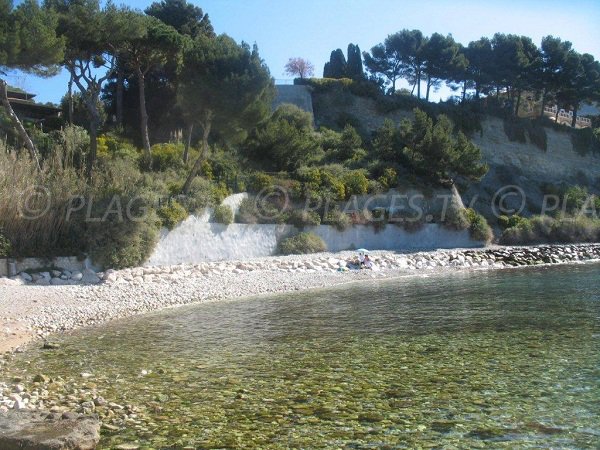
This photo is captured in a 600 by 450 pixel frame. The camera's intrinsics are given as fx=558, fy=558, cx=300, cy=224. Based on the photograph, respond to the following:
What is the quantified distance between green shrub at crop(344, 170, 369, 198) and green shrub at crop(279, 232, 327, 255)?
→ 13.0ft

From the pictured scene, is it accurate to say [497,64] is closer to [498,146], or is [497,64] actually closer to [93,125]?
[498,146]

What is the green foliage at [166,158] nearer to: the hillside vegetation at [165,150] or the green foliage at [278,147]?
the hillside vegetation at [165,150]

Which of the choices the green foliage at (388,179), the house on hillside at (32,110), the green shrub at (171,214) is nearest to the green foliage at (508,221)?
the green foliage at (388,179)

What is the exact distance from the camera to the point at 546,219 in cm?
3316

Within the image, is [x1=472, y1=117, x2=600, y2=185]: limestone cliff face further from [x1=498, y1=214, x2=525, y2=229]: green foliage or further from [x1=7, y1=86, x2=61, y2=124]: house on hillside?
[x1=7, y1=86, x2=61, y2=124]: house on hillside

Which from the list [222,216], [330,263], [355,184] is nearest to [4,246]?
[222,216]

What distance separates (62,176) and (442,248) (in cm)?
1866

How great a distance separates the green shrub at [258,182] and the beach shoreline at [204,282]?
14.2 feet

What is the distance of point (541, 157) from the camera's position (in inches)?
1772

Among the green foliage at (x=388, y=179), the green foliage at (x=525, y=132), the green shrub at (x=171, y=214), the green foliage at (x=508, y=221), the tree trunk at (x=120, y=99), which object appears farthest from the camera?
the green foliage at (x=525, y=132)

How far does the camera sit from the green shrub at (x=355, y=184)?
1123 inches

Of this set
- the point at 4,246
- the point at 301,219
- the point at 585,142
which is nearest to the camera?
the point at 4,246

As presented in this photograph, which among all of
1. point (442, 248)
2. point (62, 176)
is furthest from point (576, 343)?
point (442, 248)

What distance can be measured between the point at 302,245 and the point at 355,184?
555cm
